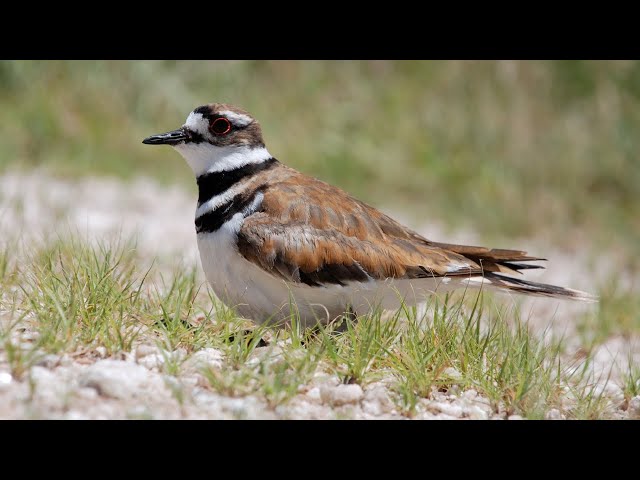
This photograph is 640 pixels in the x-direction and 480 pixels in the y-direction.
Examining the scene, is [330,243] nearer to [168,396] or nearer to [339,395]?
[339,395]

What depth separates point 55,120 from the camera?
33.3 ft

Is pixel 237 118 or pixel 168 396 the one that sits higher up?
pixel 237 118

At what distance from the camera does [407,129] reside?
35.7ft

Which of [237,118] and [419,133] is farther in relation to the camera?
[419,133]

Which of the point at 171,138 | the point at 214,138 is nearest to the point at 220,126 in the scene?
the point at 214,138

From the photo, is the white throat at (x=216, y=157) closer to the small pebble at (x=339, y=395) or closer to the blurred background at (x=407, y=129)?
the small pebble at (x=339, y=395)

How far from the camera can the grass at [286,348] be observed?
12.5ft

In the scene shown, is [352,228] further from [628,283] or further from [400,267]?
[628,283]

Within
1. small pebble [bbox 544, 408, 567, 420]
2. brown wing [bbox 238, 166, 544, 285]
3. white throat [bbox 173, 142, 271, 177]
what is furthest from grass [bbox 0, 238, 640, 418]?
white throat [bbox 173, 142, 271, 177]

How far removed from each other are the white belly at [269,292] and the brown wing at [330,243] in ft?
0.17

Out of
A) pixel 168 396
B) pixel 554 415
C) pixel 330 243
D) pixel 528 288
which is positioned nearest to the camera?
pixel 168 396

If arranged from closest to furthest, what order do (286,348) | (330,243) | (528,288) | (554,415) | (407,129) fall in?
(554,415)
(286,348)
(330,243)
(528,288)
(407,129)

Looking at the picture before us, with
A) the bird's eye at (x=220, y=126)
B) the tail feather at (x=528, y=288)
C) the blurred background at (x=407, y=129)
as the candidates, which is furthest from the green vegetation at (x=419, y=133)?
the bird's eye at (x=220, y=126)

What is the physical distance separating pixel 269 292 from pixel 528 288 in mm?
1480
